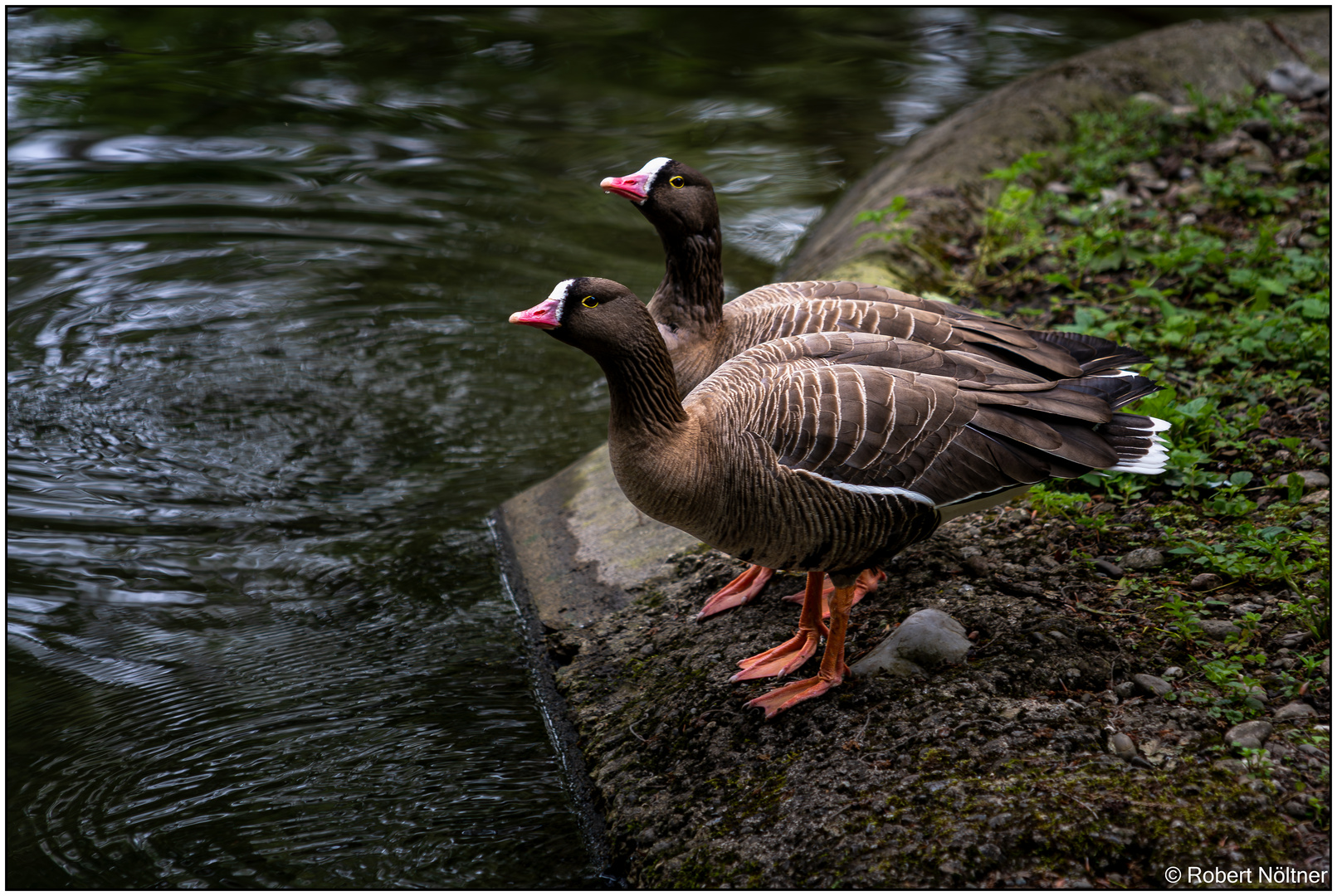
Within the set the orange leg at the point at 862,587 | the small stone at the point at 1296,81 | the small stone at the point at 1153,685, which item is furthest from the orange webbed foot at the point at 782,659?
the small stone at the point at 1296,81

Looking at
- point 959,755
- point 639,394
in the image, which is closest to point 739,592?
point 639,394

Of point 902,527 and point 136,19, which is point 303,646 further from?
point 136,19

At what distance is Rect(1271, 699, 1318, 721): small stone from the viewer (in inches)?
129

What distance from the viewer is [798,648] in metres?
4.17

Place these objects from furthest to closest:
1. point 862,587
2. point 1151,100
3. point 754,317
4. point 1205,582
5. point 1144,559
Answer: point 1151,100 → point 754,317 → point 862,587 → point 1144,559 → point 1205,582

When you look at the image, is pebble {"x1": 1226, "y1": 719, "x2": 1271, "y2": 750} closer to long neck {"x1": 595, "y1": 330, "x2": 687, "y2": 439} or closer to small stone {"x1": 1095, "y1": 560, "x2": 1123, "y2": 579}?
small stone {"x1": 1095, "y1": 560, "x2": 1123, "y2": 579}

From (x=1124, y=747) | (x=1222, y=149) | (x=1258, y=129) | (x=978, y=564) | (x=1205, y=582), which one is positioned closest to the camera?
(x=1124, y=747)

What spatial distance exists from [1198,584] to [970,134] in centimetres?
567

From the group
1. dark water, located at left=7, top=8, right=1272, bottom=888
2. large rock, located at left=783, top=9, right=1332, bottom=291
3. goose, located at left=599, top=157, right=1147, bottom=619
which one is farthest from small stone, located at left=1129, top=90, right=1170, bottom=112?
goose, located at left=599, top=157, right=1147, bottom=619

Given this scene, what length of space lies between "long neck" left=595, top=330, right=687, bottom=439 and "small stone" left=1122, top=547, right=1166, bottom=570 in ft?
6.20

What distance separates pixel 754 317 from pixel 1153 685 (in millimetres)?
2391

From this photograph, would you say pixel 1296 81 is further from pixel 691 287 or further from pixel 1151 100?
pixel 691 287

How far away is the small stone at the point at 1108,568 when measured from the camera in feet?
13.5

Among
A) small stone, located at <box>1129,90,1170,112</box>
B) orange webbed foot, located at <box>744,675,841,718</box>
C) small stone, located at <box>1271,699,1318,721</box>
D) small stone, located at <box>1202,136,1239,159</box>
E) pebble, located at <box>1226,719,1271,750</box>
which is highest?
small stone, located at <box>1129,90,1170,112</box>
